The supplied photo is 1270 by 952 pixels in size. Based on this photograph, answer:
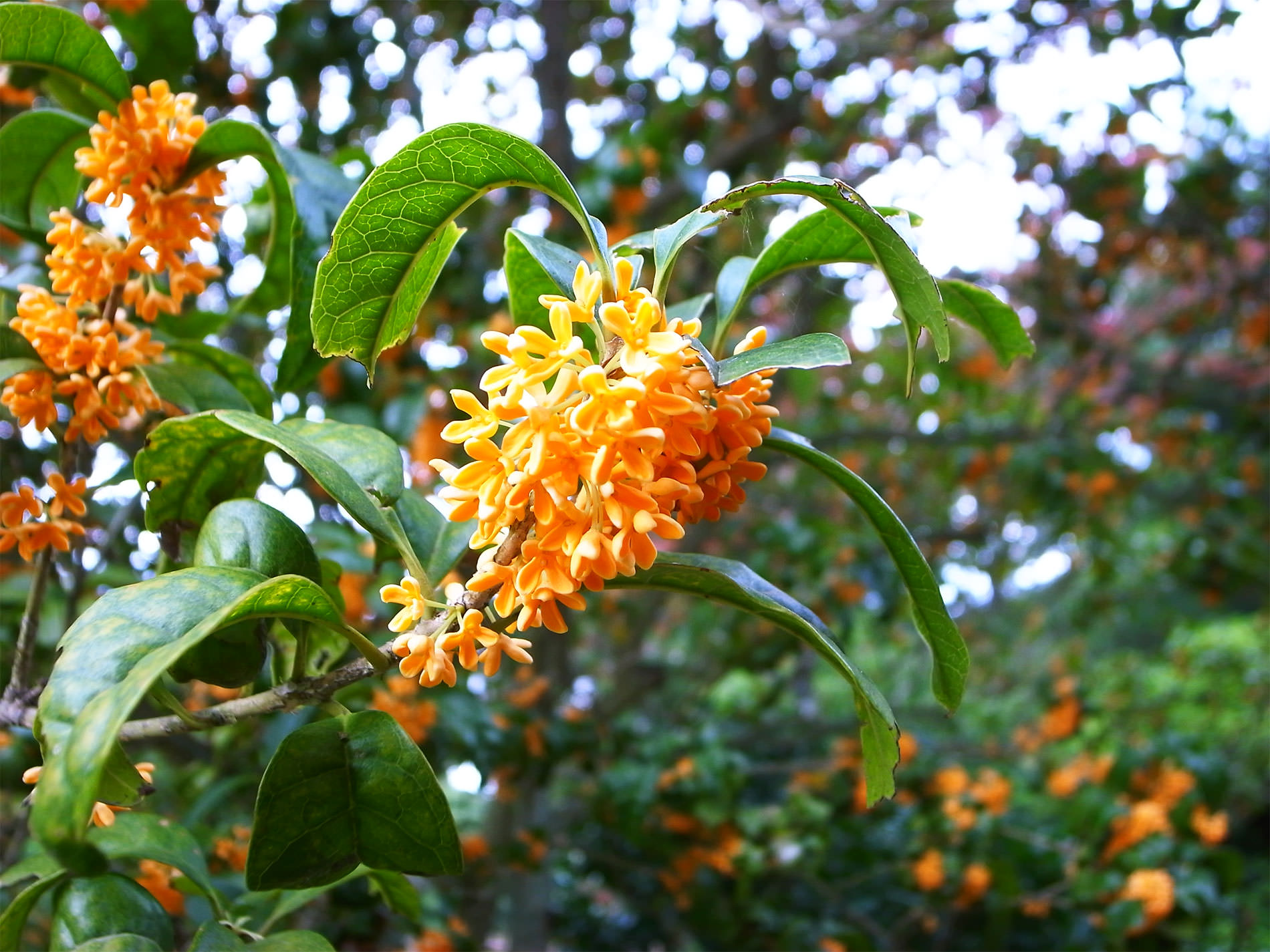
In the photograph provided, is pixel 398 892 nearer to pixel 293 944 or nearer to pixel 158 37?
pixel 293 944

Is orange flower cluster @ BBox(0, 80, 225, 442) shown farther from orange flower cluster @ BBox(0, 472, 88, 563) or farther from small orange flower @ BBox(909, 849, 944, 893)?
small orange flower @ BBox(909, 849, 944, 893)

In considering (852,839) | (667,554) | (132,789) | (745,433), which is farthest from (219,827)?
(852,839)

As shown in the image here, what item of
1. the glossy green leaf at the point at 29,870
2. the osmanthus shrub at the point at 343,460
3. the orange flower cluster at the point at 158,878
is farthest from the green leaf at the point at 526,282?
the orange flower cluster at the point at 158,878

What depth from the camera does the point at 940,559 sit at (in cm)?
414

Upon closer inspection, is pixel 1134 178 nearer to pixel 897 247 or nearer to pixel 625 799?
pixel 625 799

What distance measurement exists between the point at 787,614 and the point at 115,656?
1.56ft

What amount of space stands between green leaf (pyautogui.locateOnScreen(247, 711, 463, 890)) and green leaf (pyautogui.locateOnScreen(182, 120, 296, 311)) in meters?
0.53

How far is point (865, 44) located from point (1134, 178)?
1648 mm

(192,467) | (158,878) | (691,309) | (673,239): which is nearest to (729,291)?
(691,309)

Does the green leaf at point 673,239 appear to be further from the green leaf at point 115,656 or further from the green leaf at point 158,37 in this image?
the green leaf at point 158,37

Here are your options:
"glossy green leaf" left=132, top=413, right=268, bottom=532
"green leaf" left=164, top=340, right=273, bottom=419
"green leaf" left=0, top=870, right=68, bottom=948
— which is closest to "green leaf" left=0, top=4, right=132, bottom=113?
"green leaf" left=164, top=340, right=273, bottom=419

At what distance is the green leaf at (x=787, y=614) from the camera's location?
2.52 ft

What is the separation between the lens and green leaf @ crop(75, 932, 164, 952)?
762mm

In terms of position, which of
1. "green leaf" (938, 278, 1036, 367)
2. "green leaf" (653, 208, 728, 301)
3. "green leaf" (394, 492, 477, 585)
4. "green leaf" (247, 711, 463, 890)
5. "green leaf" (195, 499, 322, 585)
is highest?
"green leaf" (653, 208, 728, 301)
